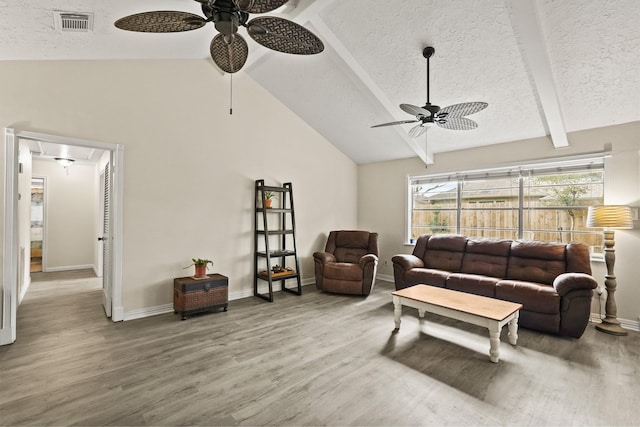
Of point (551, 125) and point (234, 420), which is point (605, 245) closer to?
point (551, 125)

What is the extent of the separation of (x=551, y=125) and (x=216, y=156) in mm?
4318

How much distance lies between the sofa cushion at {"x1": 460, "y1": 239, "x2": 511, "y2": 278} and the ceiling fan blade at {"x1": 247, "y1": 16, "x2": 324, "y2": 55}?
3.64 metres

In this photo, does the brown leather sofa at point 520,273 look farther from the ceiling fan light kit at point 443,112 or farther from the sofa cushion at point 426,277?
the ceiling fan light kit at point 443,112

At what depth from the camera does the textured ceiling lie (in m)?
2.56

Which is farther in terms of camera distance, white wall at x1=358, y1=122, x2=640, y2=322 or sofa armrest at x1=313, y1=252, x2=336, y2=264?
sofa armrest at x1=313, y1=252, x2=336, y2=264

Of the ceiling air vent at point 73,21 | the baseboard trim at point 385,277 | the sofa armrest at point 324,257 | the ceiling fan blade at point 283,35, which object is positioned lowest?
the baseboard trim at point 385,277

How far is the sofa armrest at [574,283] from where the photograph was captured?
3.13 meters

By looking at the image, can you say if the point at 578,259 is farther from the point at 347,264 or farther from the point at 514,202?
the point at 347,264

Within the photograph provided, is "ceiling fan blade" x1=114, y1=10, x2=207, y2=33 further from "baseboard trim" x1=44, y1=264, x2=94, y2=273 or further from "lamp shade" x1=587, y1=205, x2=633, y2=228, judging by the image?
"baseboard trim" x1=44, y1=264, x2=94, y2=273

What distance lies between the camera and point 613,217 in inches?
132

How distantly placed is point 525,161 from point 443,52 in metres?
2.20

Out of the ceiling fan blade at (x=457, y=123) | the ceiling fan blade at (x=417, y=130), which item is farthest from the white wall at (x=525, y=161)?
the ceiling fan blade at (x=457, y=123)

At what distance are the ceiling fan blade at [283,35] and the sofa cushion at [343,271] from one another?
331 centimetres

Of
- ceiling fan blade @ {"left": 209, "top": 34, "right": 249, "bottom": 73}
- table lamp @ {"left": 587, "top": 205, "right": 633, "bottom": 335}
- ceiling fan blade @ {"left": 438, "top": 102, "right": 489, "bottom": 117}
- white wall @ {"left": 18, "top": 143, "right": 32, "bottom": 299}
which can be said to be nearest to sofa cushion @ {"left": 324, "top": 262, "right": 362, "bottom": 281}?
ceiling fan blade @ {"left": 438, "top": 102, "right": 489, "bottom": 117}
